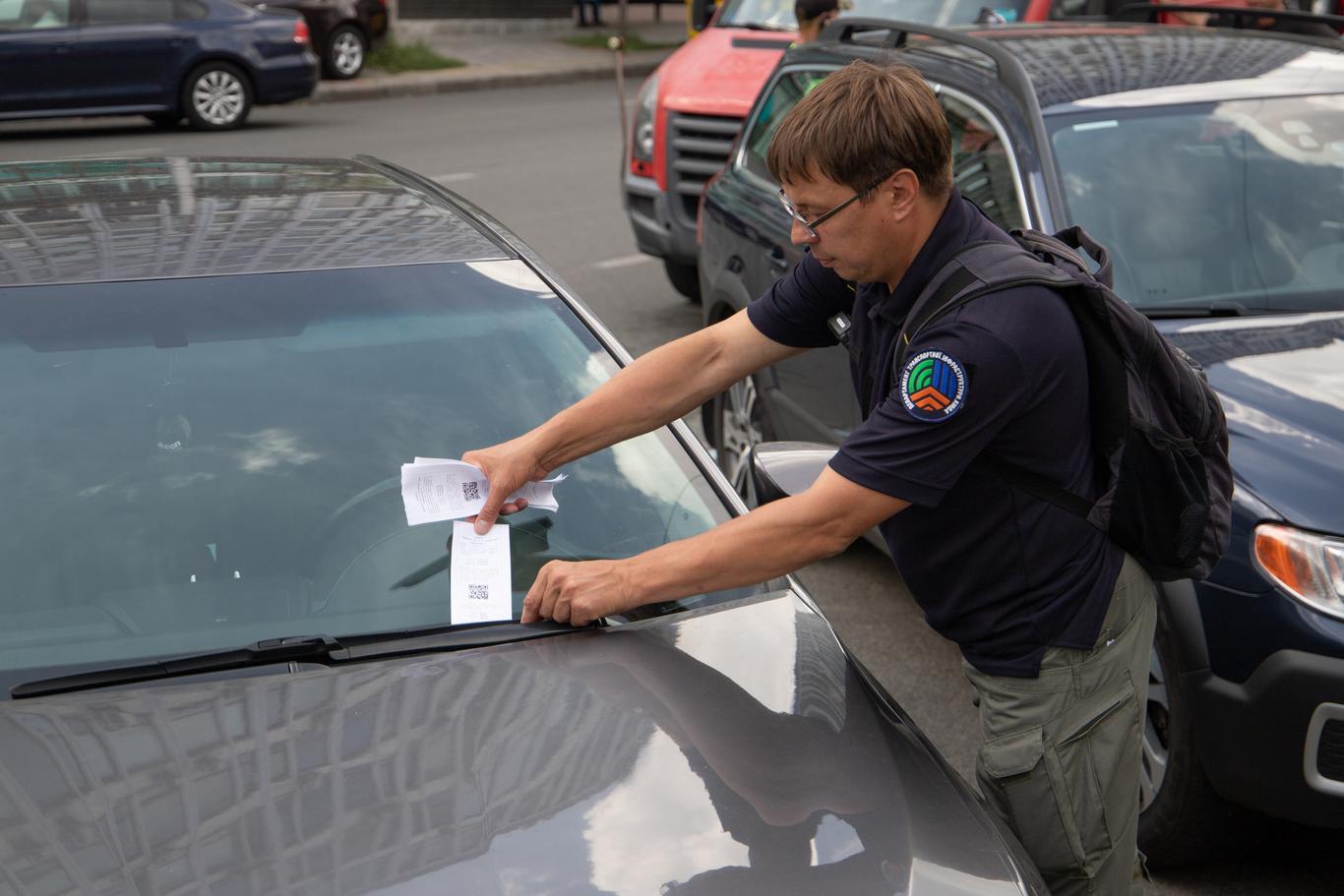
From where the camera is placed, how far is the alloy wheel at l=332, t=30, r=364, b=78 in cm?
1873

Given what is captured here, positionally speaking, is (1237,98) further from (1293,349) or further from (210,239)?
(210,239)

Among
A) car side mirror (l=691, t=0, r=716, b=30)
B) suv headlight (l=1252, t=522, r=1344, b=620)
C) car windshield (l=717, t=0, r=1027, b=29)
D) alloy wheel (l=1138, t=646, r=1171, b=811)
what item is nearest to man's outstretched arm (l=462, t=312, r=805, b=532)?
suv headlight (l=1252, t=522, r=1344, b=620)

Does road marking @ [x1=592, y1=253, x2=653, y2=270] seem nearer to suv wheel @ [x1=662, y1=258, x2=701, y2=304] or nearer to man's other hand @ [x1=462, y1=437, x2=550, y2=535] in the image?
suv wheel @ [x1=662, y1=258, x2=701, y2=304]

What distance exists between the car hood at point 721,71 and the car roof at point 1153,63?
3509mm

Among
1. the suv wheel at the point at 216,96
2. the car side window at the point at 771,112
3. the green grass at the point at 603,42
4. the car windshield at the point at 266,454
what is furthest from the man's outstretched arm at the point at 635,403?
the green grass at the point at 603,42

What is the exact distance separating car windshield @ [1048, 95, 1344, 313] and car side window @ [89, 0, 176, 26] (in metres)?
11.9

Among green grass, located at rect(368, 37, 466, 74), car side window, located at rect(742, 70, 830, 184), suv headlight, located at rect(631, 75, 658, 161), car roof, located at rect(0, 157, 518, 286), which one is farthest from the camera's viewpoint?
green grass, located at rect(368, 37, 466, 74)

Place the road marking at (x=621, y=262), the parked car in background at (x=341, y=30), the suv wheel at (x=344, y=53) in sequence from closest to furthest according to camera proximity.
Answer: the road marking at (x=621, y=262) < the parked car in background at (x=341, y=30) < the suv wheel at (x=344, y=53)

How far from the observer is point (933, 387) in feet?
6.89

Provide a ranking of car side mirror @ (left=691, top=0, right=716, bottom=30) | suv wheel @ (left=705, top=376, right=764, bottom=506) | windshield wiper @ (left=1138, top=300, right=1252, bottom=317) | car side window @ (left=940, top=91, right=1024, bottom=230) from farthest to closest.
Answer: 1. car side mirror @ (left=691, top=0, right=716, bottom=30)
2. suv wheel @ (left=705, top=376, right=764, bottom=506)
3. car side window @ (left=940, top=91, right=1024, bottom=230)
4. windshield wiper @ (left=1138, top=300, right=1252, bottom=317)

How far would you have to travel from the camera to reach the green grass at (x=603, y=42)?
928 inches

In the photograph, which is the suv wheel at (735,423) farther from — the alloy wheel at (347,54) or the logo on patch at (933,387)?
the alloy wheel at (347,54)

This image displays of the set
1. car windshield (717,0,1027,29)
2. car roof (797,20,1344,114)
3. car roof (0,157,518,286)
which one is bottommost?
car windshield (717,0,1027,29)

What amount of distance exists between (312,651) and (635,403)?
727mm
